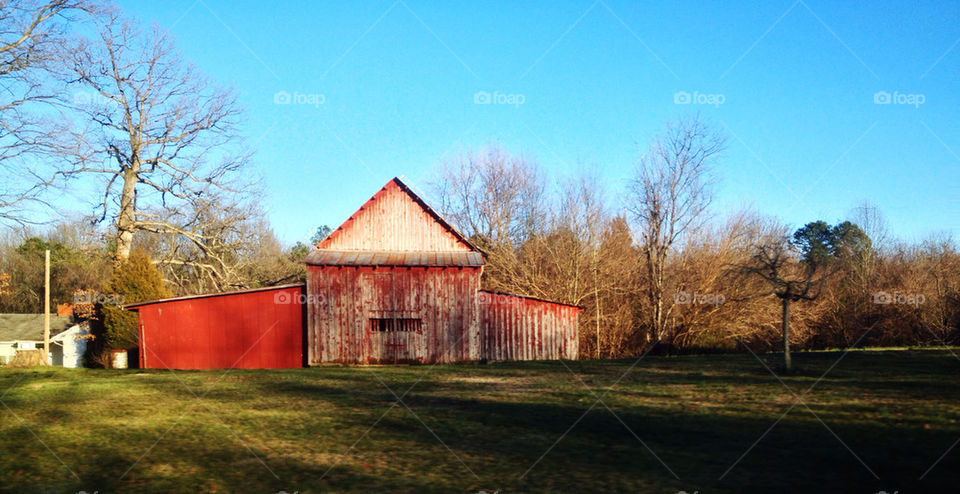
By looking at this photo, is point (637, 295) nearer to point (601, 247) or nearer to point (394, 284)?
point (601, 247)

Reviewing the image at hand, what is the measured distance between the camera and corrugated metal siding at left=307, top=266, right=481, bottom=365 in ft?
86.7

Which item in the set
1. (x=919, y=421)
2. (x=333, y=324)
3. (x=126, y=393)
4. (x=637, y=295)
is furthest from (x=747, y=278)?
(x=126, y=393)

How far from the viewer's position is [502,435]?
409 inches

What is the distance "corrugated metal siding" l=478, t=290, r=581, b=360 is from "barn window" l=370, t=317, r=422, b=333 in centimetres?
271

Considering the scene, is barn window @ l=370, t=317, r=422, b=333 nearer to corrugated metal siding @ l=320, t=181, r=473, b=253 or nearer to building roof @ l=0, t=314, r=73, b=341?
corrugated metal siding @ l=320, t=181, r=473, b=253

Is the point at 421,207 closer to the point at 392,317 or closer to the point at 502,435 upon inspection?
the point at 392,317

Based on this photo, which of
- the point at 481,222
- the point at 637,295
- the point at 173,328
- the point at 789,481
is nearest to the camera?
the point at 789,481

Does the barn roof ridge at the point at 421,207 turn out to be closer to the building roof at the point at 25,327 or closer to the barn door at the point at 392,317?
the barn door at the point at 392,317

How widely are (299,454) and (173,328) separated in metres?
19.1

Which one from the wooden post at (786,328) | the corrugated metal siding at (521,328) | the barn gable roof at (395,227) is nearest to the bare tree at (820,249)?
the wooden post at (786,328)

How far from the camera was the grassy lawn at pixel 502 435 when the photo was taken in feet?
25.1

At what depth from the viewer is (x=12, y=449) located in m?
9.73

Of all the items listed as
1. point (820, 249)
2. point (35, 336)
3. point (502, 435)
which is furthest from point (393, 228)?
point (820, 249)

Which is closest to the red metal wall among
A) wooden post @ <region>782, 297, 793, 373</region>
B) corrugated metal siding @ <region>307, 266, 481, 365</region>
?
corrugated metal siding @ <region>307, 266, 481, 365</region>
